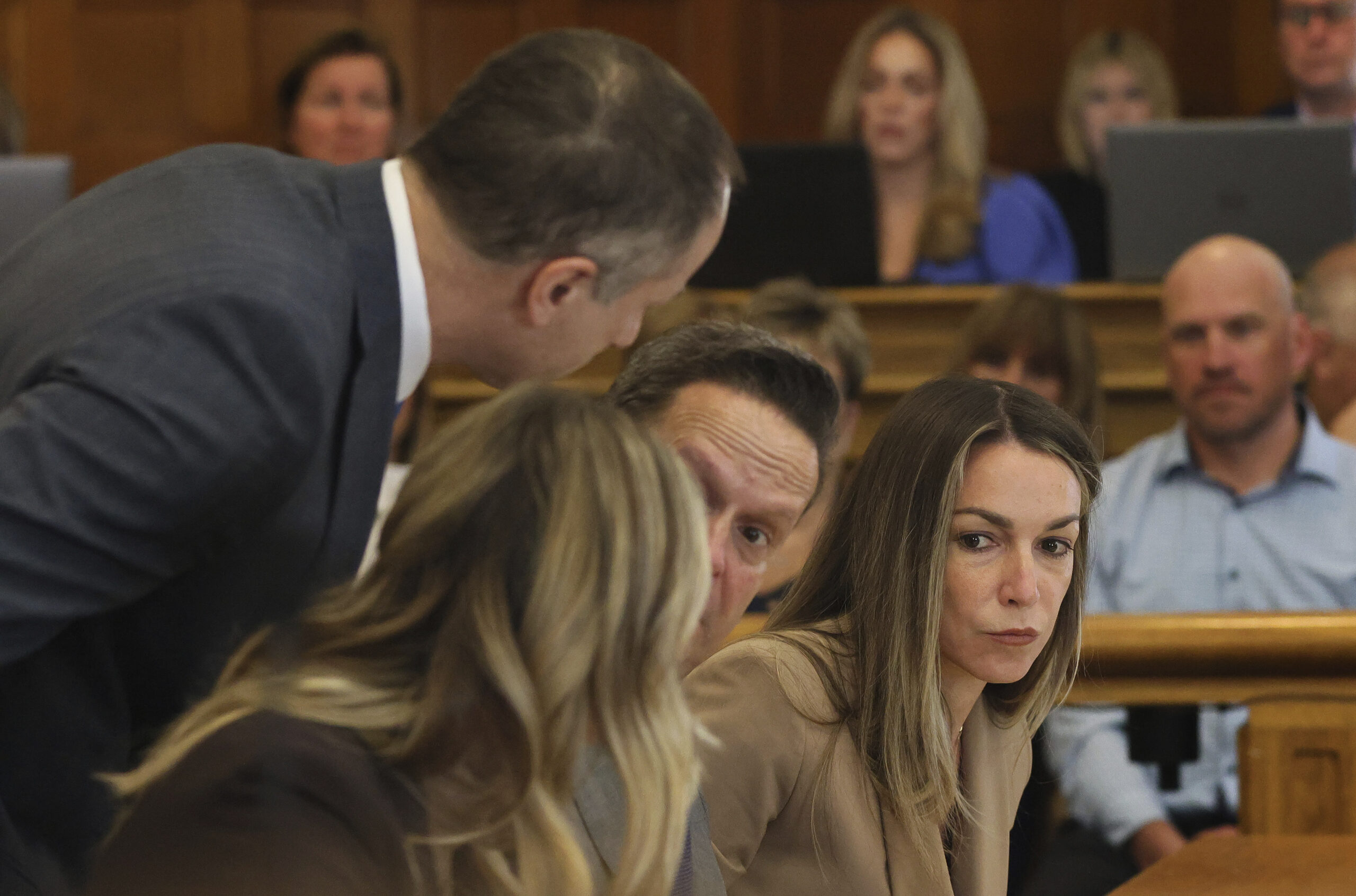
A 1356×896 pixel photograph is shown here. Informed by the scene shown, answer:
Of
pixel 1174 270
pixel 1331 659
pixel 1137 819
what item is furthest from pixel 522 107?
pixel 1174 270

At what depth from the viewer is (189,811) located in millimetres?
897

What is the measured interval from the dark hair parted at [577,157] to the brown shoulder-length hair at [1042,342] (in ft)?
5.95

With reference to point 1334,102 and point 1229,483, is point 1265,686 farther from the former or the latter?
point 1334,102

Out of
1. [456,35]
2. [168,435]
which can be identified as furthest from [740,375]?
[456,35]

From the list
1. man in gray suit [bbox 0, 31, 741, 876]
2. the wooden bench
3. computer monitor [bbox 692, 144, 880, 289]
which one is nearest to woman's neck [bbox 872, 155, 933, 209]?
computer monitor [bbox 692, 144, 880, 289]

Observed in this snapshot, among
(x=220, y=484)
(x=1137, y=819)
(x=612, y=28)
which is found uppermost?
(x=612, y=28)

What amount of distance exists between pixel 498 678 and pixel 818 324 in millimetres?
1656

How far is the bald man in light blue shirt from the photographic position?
275 centimetres

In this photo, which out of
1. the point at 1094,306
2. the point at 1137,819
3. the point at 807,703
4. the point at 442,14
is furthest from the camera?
the point at 442,14

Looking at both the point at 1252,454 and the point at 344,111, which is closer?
the point at 1252,454

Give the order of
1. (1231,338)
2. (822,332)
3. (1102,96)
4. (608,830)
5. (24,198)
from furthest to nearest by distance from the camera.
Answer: (1102,96), (24,198), (1231,338), (822,332), (608,830)

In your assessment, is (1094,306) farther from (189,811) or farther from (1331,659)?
(189,811)

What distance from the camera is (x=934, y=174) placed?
13.1ft

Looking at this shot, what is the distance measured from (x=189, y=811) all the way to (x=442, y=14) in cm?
524
